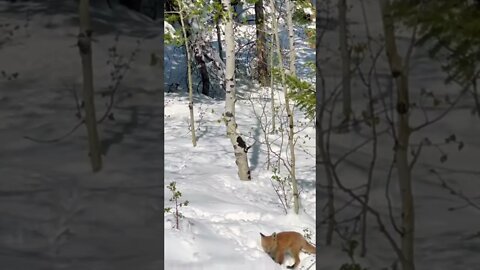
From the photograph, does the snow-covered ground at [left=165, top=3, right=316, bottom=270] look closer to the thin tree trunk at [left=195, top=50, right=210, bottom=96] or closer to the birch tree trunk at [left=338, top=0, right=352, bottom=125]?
the thin tree trunk at [left=195, top=50, right=210, bottom=96]

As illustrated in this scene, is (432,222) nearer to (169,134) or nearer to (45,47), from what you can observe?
(45,47)

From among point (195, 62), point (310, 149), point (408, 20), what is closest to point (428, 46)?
point (408, 20)

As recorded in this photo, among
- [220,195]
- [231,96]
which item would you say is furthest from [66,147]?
[231,96]

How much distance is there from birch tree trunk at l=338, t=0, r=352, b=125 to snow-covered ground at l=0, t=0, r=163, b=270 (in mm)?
272

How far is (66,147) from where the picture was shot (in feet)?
2.58

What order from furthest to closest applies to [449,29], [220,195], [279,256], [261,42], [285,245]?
[261,42], [220,195], [279,256], [285,245], [449,29]

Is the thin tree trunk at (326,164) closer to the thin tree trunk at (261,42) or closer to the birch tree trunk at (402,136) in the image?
the birch tree trunk at (402,136)

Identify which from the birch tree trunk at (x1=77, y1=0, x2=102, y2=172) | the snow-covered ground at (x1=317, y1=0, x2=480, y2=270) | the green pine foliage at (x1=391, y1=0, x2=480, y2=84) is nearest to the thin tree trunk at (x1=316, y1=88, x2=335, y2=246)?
the snow-covered ground at (x1=317, y1=0, x2=480, y2=270)

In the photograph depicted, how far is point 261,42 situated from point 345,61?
7086 millimetres

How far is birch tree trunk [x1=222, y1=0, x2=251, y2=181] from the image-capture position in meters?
5.91

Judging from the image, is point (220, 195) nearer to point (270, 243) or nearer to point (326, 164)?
point (270, 243)

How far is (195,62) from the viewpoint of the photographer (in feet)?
32.4

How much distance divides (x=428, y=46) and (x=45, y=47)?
0.54 metres

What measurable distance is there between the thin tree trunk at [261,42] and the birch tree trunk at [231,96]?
1204 mm
